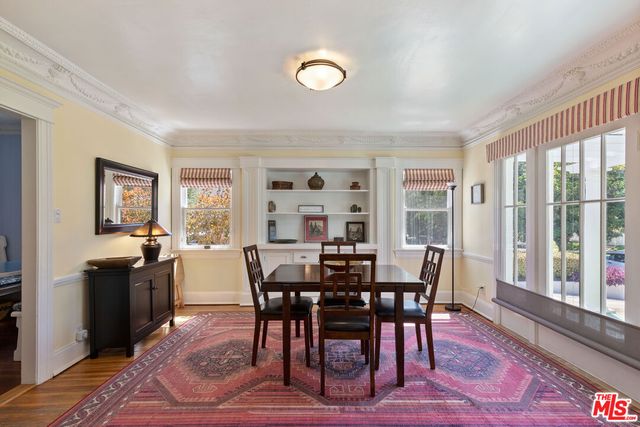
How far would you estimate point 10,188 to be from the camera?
13.6 feet

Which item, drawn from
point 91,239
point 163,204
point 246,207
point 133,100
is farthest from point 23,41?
point 246,207

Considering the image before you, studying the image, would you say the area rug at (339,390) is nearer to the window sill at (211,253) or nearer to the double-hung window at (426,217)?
the window sill at (211,253)

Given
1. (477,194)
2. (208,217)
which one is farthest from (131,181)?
(477,194)

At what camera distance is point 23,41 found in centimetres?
221

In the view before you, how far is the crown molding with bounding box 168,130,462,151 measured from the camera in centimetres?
471

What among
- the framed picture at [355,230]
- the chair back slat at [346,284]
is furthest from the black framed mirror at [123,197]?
the framed picture at [355,230]

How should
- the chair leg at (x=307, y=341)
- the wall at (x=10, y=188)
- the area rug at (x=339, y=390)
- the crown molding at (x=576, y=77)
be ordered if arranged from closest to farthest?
the area rug at (x=339, y=390)
the crown molding at (x=576, y=77)
the chair leg at (x=307, y=341)
the wall at (x=10, y=188)

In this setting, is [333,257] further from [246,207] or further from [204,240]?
[204,240]

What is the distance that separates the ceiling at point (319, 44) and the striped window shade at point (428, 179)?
4.42ft

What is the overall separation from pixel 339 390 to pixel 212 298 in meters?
2.99

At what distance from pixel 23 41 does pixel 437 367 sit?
4056 mm

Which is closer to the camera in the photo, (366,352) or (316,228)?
(366,352)

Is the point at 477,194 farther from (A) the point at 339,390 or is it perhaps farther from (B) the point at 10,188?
(B) the point at 10,188

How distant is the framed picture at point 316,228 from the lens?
5.01m
